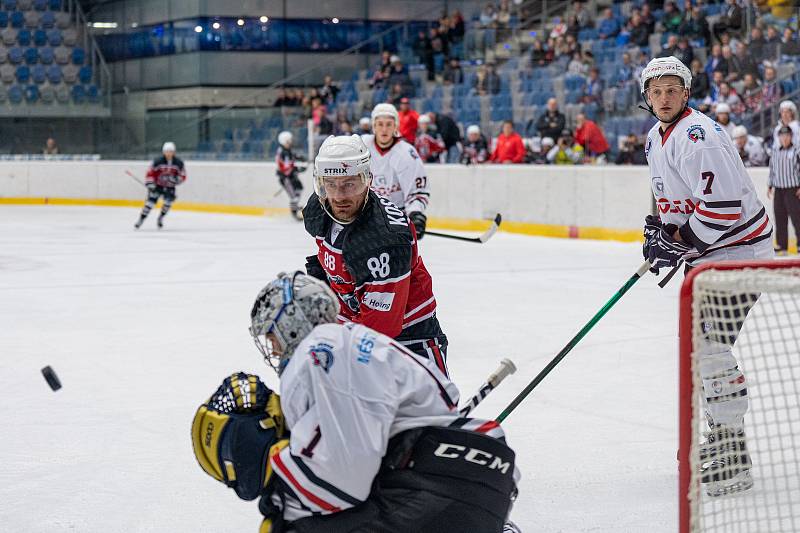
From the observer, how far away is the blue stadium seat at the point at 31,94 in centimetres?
2206

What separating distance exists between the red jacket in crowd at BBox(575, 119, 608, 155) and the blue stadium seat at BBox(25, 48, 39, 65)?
14.2 m

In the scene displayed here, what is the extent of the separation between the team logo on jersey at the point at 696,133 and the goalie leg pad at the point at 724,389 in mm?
597

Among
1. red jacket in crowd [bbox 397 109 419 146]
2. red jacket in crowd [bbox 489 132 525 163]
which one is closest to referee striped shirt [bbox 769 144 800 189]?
red jacket in crowd [bbox 489 132 525 163]

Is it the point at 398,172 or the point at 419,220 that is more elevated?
the point at 398,172

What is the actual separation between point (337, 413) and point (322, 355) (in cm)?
10

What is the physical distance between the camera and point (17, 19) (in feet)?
79.0

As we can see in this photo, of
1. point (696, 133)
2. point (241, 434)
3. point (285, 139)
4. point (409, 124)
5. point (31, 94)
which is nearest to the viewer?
point (241, 434)

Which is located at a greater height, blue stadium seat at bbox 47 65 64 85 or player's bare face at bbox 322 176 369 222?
blue stadium seat at bbox 47 65 64 85

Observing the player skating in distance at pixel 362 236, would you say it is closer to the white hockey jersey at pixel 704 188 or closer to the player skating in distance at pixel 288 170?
the white hockey jersey at pixel 704 188

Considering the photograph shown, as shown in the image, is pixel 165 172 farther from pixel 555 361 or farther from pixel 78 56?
pixel 555 361

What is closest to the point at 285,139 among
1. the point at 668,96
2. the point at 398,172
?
the point at 398,172

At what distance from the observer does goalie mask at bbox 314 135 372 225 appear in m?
2.88

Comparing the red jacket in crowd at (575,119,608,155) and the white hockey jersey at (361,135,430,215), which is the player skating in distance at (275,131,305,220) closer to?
the red jacket in crowd at (575,119,608,155)

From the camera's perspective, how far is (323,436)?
2025 mm
